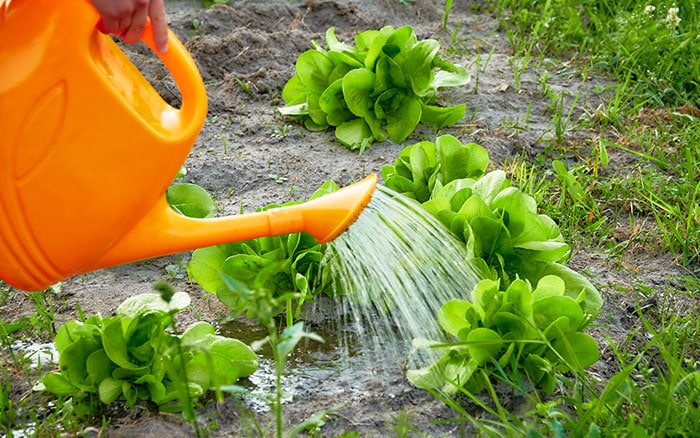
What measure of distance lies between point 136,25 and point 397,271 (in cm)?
79

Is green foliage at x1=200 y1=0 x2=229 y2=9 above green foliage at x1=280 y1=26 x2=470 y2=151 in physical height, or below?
below

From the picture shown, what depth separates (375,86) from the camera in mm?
3154

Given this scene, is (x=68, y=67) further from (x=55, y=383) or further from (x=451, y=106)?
(x=451, y=106)

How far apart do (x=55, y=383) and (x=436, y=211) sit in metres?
0.94

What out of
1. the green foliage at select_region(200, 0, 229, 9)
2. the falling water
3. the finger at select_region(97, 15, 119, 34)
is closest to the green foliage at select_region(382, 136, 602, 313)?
the falling water

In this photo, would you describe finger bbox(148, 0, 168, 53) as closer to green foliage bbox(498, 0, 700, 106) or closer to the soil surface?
the soil surface

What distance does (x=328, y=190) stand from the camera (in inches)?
93.0

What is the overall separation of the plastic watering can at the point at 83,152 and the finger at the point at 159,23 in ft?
0.14

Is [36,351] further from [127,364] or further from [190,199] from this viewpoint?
[190,199]

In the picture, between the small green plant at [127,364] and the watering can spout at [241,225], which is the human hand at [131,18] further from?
the small green plant at [127,364]

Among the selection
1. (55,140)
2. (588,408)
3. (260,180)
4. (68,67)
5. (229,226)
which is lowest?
(260,180)

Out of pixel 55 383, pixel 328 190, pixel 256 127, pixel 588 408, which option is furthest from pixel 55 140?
pixel 256 127

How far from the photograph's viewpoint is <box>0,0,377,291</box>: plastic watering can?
175 cm

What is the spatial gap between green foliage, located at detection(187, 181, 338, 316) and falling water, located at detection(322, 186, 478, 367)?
0.06 m
